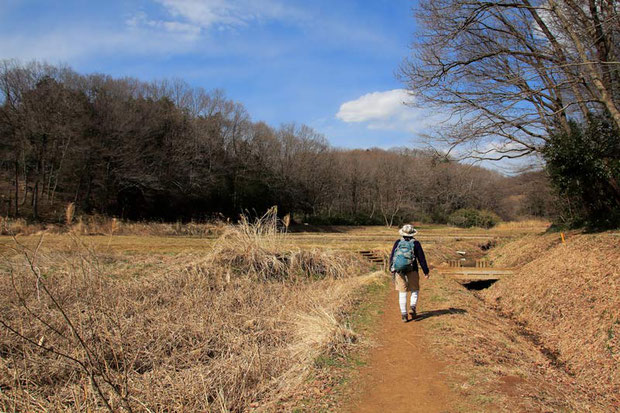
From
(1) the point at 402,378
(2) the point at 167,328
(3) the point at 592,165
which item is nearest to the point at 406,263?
(1) the point at 402,378

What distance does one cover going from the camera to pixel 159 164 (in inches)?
1387

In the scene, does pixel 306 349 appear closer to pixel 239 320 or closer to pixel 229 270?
pixel 239 320

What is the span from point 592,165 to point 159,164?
3033 centimetres

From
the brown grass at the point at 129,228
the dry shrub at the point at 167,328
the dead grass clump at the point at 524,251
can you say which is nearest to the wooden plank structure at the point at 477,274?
the dead grass clump at the point at 524,251

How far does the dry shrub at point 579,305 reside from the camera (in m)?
7.28

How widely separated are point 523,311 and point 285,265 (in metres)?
7.40

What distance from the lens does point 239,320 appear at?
9320 mm


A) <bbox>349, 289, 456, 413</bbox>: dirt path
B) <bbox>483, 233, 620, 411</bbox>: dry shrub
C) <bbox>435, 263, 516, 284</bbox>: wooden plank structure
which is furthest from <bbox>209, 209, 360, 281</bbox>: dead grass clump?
<bbox>349, 289, 456, 413</bbox>: dirt path

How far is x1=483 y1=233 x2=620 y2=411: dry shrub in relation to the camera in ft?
23.9

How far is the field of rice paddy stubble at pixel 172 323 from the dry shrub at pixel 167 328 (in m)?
0.03

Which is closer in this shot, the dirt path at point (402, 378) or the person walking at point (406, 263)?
the dirt path at point (402, 378)

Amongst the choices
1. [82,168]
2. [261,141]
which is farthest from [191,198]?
[261,141]

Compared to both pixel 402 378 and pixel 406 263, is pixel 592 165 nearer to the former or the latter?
pixel 406 263

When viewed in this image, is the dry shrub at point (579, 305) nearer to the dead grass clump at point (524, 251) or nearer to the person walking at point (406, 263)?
the dead grass clump at point (524, 251)
